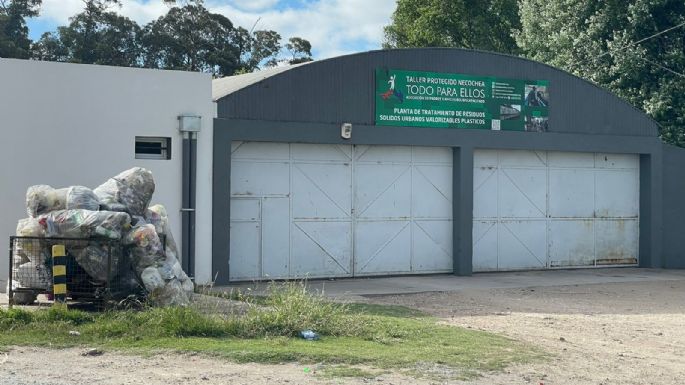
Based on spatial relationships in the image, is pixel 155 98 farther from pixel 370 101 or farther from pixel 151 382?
pixel 151 382

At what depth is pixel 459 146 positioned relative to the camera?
63.7ft

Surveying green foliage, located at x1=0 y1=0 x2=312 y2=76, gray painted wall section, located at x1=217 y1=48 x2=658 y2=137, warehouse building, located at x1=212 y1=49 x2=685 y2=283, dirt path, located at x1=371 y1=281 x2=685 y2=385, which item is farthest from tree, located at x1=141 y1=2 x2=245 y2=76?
dirt path, located at x1=371 y1=281 x2=685 y2=385

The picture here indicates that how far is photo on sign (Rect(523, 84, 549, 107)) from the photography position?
66.7ft

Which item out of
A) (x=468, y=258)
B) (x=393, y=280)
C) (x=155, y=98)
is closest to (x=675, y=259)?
(x=468, y=258)

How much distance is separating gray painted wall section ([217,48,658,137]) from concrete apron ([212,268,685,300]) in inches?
131

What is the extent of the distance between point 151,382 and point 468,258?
12296 mm

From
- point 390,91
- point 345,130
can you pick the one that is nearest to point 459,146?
point 390,91

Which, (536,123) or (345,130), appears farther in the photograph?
(536,123)

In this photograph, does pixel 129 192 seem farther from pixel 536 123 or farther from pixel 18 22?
pixel 18 22

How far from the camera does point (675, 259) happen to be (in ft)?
72.8

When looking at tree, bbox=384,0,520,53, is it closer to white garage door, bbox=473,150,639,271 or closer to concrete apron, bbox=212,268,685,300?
white garage door, bbox=473,150,639,271

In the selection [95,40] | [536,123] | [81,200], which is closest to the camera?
[81,200]

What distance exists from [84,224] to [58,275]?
2.45 ft

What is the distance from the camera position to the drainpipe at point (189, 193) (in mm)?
16234
